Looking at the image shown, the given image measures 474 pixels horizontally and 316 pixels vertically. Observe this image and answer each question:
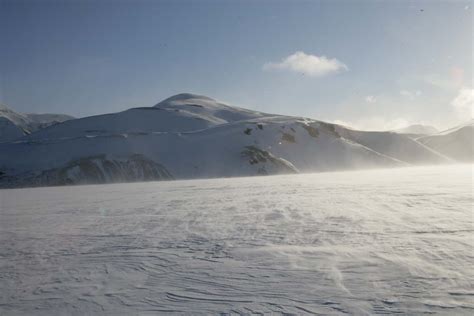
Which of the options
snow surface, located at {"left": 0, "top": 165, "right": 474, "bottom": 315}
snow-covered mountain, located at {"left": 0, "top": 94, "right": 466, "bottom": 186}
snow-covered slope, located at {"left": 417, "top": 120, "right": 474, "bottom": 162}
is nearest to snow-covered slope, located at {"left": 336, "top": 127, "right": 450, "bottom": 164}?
snow-covered mountain, located at {"left": 0, "top": 94, "right": 466, "bottom": 186}

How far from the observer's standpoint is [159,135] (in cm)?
7994

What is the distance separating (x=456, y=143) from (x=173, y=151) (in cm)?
13268

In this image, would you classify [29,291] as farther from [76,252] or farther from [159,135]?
[159,135]

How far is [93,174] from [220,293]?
5885cm

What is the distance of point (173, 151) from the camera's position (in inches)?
2904

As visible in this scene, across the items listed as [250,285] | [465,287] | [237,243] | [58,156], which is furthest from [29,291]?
[58,156]

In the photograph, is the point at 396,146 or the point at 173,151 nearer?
the point at 173,151

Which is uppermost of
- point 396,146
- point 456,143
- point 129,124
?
point 456,143

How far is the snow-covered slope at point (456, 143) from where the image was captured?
145 m

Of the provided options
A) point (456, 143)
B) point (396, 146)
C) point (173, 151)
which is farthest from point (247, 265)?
point (456, 143)

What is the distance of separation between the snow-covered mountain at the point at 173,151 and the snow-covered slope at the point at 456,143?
144 feet

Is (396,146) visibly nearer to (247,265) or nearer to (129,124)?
(129,124)

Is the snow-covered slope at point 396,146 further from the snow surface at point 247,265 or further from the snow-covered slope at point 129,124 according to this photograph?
the snow surface at point 247,265

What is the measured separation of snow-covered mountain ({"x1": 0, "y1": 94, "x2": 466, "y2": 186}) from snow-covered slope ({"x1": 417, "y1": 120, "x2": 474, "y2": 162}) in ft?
144
